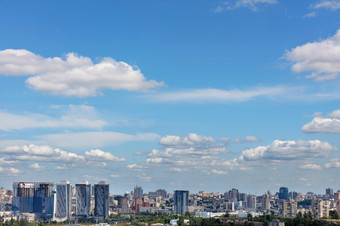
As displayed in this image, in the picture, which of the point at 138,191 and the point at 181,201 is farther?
the point at 138,191

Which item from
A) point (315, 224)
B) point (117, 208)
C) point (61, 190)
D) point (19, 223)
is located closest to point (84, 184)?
point (61, 190)

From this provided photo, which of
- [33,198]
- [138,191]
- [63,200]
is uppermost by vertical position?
[138,191]

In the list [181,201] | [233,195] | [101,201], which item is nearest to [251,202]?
[233,195]

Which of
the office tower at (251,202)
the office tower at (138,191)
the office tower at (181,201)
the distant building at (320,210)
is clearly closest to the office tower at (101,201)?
the office tower at (181,201)

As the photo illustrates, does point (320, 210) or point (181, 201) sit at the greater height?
point (320, 210)

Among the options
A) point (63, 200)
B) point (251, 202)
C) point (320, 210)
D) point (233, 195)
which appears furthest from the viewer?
point (233, 195)

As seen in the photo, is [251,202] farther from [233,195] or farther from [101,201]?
[101,201]

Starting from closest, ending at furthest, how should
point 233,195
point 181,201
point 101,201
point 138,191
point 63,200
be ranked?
point 101,201 < point 63,200 < point 181,201 < point 233,195 < point 138,191

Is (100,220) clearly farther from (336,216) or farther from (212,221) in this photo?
(336,216)
